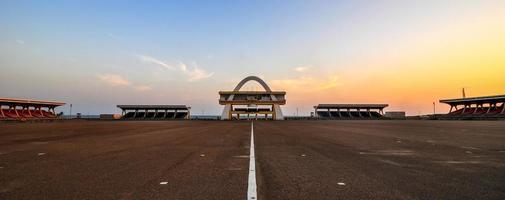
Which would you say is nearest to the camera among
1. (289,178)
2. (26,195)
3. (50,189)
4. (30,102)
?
(26,195)

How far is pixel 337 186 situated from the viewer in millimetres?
5277

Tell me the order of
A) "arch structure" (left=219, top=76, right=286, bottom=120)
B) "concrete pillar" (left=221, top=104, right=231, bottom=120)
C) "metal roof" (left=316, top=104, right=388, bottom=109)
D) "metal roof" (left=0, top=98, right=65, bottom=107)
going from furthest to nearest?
"metal roof" (left=316, top=104, right=388, bottom=109)
"arch structure" (left=219, top=76, right=286, bottom=120)
"concrete pillar" (left=221, top=104, right=231, bottom=120)
"metal roof" (left=0, top=98, right=65, bottom=107)

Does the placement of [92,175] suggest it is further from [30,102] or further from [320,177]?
[30,102]

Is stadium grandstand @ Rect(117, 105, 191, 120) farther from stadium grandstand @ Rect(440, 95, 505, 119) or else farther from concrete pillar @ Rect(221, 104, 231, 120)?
stadium grandstand @ Rect(440, 95, 505, 119)

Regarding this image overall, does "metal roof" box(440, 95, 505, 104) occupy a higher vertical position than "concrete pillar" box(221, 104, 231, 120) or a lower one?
higher

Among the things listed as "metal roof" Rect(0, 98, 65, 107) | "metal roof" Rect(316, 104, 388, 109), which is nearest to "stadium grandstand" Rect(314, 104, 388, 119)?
"metal roof" Rect(316, 104, 388, 109)

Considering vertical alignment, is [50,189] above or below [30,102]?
below

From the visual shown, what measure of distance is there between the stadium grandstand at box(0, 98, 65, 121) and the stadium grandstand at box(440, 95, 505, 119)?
424ft

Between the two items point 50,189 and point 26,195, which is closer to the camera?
point 26,195

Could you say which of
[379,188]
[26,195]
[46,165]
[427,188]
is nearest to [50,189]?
[26,195]

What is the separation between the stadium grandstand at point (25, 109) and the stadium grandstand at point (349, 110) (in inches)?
4023

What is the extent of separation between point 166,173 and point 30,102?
10693 centimetres

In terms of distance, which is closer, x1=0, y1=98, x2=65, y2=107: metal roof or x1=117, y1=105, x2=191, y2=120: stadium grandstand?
x1=0, y1=98, x2=65, y2=107: metal roof

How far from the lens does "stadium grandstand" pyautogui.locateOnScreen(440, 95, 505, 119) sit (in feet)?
298
